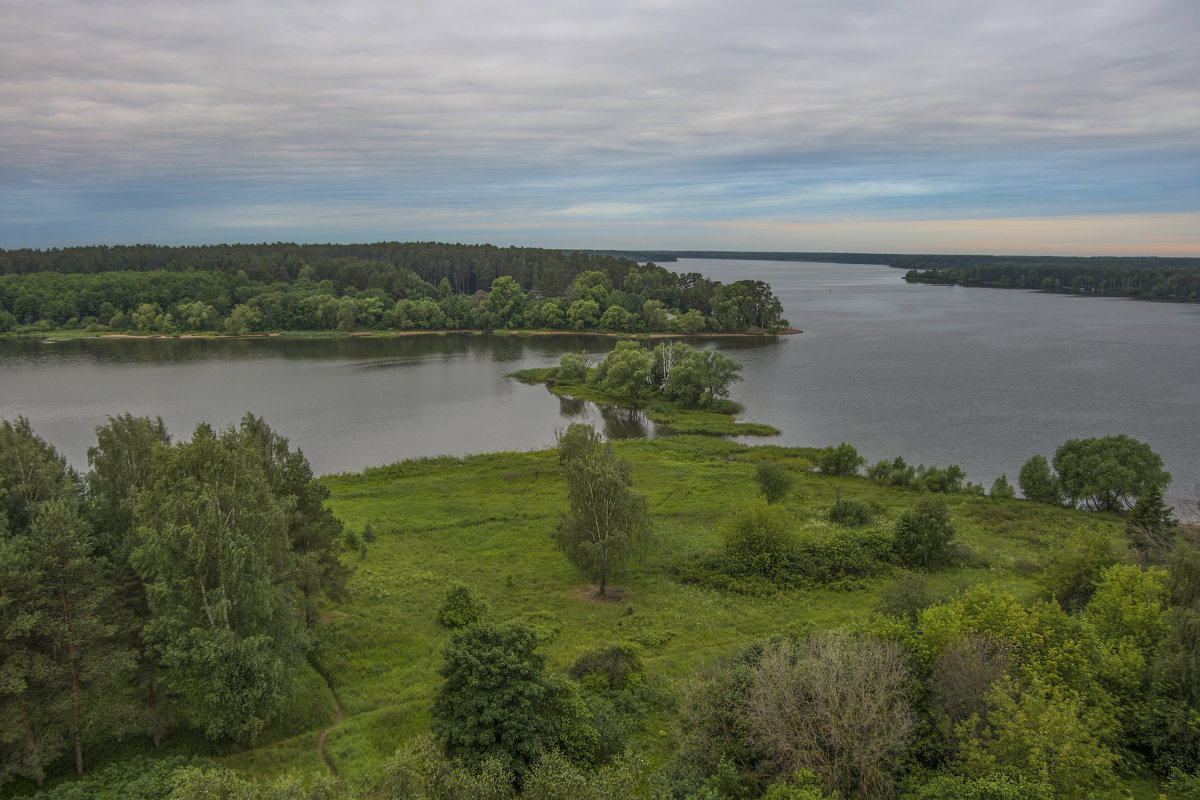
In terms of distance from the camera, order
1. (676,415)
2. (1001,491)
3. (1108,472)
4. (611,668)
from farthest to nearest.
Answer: (676,415)
(1001,491)
(1108,472)
(611,668)

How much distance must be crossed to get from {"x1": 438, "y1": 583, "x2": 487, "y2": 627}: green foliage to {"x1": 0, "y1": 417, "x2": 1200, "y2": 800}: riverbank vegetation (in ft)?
0.30

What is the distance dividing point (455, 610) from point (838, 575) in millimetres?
17106

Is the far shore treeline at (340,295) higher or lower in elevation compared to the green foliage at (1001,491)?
higher

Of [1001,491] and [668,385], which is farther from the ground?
[668,385]

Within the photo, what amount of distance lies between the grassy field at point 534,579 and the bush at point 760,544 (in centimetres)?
192

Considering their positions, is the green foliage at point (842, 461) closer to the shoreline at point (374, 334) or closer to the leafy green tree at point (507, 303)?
the shoreline at point (374, 334)

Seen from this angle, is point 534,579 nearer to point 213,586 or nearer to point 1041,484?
point 213,586

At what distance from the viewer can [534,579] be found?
3080 centimetres

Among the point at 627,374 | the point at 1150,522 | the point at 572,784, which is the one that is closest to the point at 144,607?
the point at 572,784

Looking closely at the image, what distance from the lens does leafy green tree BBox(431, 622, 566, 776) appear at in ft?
52.1

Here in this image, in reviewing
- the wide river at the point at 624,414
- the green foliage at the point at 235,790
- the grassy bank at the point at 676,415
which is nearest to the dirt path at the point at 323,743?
the green foliage at the point at 235,790

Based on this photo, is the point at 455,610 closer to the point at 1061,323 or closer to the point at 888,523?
the point at 888,523

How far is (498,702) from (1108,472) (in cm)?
4184

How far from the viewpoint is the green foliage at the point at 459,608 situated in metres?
26.0
